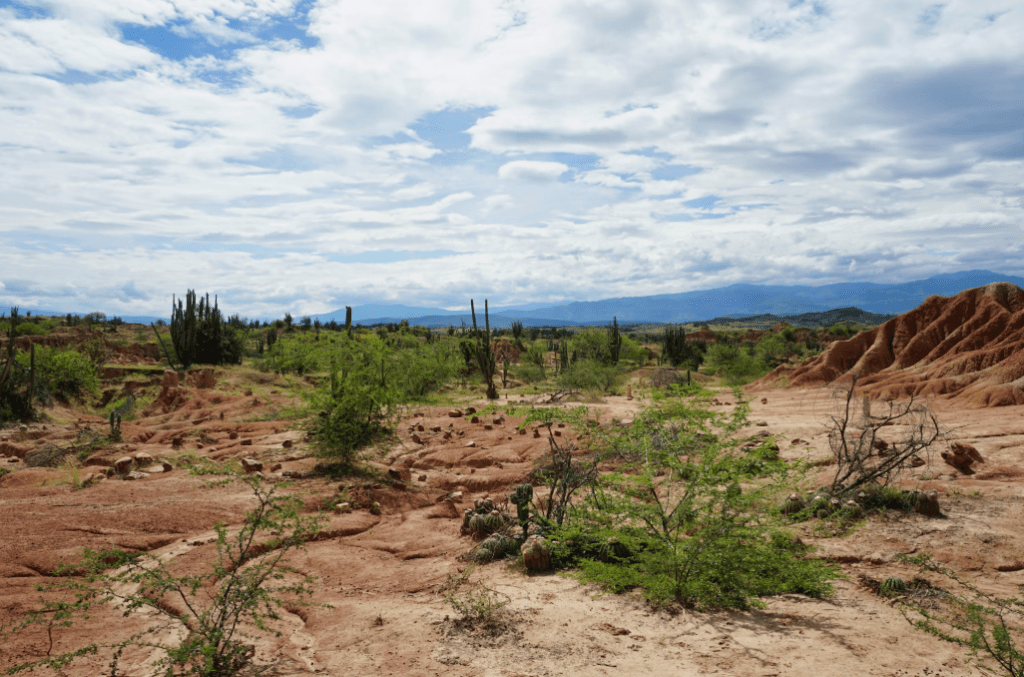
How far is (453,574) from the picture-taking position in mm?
8164

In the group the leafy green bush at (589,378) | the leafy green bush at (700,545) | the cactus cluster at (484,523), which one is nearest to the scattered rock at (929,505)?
the leafy green bush at (700,545)

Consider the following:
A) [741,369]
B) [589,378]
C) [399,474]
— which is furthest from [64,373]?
[741,369]

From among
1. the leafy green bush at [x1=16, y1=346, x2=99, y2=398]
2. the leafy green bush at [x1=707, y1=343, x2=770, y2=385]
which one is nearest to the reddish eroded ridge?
the leafy green bush at [x1=707, y1=343, x2=770, y2=385]

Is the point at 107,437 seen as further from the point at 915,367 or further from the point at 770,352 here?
the point at 770,352

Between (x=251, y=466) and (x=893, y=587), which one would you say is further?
Result: (x=251, y=466)

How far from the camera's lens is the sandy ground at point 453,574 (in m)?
5.41

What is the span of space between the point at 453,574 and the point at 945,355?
102 feet

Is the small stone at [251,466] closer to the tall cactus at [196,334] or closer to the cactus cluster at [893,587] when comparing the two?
the cactus cluster at [893,587]

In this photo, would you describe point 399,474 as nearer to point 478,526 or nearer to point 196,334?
point 478,526

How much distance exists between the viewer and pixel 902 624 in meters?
6.02

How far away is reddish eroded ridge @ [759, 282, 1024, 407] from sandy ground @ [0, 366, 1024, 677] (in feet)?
31.1

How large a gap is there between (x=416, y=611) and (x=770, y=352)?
54.9 meters

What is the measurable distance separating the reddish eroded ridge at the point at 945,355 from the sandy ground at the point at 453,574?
373 inches

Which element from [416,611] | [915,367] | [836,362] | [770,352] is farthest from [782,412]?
[770,352]
